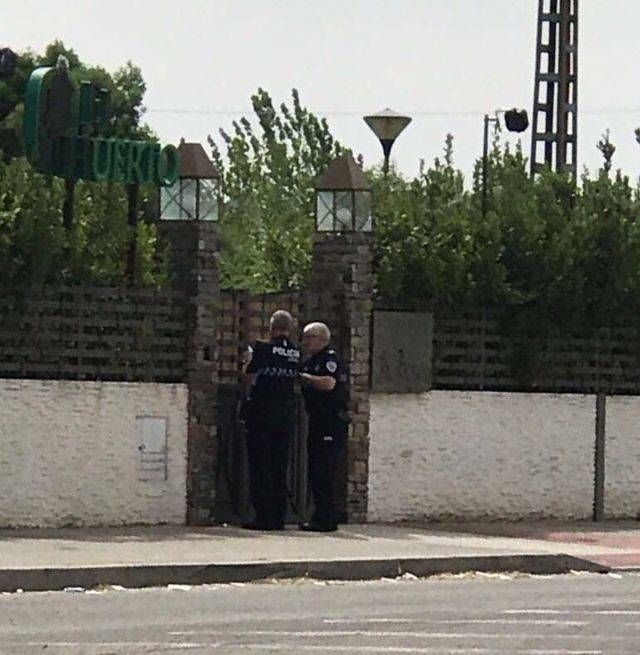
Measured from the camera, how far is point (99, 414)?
20.1m

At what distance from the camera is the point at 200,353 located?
20703 mm

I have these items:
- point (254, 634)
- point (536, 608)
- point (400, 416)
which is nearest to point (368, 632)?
point (254, 634)

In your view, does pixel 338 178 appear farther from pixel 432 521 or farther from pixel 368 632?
pixel 368 632

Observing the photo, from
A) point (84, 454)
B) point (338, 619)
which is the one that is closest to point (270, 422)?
point (84, 454)

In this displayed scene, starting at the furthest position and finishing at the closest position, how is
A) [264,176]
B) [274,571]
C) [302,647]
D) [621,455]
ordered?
[264,176] < [621,455] < [274,571] < [302,647]

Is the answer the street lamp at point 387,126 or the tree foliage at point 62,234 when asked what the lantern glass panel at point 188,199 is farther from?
the street lamp at point 387,126

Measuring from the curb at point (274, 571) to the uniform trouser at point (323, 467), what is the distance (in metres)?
2.59

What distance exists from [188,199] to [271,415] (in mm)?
2067

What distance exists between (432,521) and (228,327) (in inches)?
108

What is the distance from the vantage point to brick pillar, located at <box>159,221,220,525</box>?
2069cm

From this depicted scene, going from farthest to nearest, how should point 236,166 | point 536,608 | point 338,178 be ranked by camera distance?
1. point 236,166
2. point 338,178
3. point 536,608

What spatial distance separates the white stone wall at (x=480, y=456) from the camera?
21.9 m

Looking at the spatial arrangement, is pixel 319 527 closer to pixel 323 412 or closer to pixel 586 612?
pixel 323 412

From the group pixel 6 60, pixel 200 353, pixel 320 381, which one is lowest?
pixel 320 381
